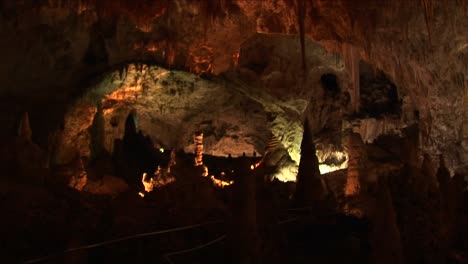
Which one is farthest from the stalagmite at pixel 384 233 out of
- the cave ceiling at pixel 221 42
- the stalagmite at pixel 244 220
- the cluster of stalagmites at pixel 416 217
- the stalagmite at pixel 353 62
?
the stalagmite at pixel 353 62

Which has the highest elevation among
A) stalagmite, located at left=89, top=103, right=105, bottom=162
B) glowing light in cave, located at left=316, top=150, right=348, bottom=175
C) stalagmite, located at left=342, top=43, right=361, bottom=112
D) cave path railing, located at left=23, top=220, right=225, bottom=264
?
stalagmite, located at left=342, top=43, right=361, bottom=112

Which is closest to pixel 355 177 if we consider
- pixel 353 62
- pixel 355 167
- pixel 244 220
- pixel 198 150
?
pixel 355 167

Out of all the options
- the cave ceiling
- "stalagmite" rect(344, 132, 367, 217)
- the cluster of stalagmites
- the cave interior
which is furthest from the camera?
the cave ceiling

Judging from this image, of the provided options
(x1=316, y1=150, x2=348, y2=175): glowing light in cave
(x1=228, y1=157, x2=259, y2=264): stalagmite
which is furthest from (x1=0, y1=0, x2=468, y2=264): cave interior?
(x1=316, y1=150, x2=348, y2=175): glowing light in cave

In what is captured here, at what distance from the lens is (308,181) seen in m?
11.7

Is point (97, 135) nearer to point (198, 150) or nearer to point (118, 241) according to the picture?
point (198, 150)

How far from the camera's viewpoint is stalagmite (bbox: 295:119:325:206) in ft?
37.5

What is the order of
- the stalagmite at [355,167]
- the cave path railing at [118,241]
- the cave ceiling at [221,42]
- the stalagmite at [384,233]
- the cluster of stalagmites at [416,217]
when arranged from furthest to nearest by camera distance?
the cave ceiling at [221,42], the stalagmite at [355,167], the cluster of stalagmites at [416,217], the stalagmite at [384,233], the cave path railing at [118,241]

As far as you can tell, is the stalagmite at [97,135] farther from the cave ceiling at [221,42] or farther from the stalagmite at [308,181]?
the stalagmite at [308,181]

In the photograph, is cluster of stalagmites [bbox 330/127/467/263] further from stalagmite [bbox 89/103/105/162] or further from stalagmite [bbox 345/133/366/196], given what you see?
stalagmite [bbox 89/103/105/162]

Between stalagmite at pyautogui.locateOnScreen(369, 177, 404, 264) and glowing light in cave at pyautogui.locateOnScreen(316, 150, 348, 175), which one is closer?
stalagmite at pyautogui.locateOnScreen(369, 177, 404, 264)

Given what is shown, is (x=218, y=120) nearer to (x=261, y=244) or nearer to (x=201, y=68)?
(x=201, y=68)

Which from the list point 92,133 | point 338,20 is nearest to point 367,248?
point 338,20

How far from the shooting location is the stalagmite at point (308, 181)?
11.4 meters
